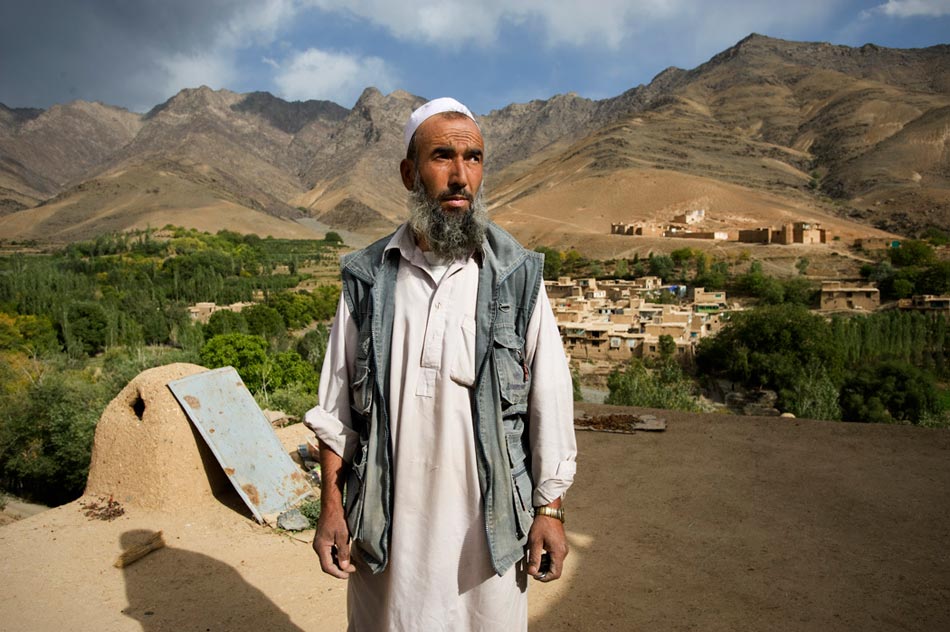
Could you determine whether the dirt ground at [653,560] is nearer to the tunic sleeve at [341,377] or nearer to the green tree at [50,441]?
the green tree at [50,441]

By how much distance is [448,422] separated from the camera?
1479 mm

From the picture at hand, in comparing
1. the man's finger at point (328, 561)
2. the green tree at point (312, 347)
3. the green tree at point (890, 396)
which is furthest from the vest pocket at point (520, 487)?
the green tree at point (312, 347)

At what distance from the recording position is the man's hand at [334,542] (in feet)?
5.04

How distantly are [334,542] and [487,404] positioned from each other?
520 mm

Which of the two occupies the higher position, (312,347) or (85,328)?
(85,328)

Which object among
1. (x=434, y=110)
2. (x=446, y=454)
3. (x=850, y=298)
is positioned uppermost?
(x=434, y=110)

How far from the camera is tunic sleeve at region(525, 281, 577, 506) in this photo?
1.49 meters

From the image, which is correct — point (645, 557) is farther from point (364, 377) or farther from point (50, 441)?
Result: point (50, 441)

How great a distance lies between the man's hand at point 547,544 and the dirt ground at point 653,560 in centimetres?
182

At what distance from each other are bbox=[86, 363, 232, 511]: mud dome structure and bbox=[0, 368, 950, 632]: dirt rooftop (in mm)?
21

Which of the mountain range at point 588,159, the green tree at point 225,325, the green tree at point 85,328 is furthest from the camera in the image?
the mountain range at point 588,159

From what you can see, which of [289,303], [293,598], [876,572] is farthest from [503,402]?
[289,303]

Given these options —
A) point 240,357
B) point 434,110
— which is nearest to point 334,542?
point 434,110

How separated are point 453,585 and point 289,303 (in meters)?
31.4
